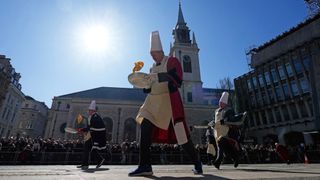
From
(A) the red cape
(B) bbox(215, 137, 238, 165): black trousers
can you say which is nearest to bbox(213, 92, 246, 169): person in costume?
(B) bbox(215, 137, 238, 165): black trousers

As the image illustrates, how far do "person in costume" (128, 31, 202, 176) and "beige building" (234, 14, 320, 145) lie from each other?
103ft

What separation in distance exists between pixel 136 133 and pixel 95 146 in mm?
37905

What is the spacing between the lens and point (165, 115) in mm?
4035

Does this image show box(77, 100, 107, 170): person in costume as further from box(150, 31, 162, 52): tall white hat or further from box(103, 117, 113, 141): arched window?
box(103, 117, 113, 141): arched window

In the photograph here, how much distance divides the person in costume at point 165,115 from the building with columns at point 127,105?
38.7m

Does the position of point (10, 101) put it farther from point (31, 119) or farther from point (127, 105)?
point (127, 105)

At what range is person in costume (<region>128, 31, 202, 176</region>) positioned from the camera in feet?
12.8

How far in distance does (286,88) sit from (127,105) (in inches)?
1081

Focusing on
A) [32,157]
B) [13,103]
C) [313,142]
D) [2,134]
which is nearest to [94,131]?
[32,157]

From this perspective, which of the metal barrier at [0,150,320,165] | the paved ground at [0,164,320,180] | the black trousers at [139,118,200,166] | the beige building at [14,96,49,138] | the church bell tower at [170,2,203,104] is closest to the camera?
the paved ground at [0,164,320,180]

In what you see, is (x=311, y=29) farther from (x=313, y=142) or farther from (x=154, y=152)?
(x=154, y=152)

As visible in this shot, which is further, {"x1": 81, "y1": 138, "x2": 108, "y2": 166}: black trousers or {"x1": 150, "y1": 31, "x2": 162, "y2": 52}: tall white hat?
{"x1": 81, "y1": 138, "x2": 108, "y2": 166}: black trousers

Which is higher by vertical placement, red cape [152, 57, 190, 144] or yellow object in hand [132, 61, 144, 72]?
yellow object in hand [132, 61, 144, 72]

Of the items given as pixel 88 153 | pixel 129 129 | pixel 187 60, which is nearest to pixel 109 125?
pixel 129 129
